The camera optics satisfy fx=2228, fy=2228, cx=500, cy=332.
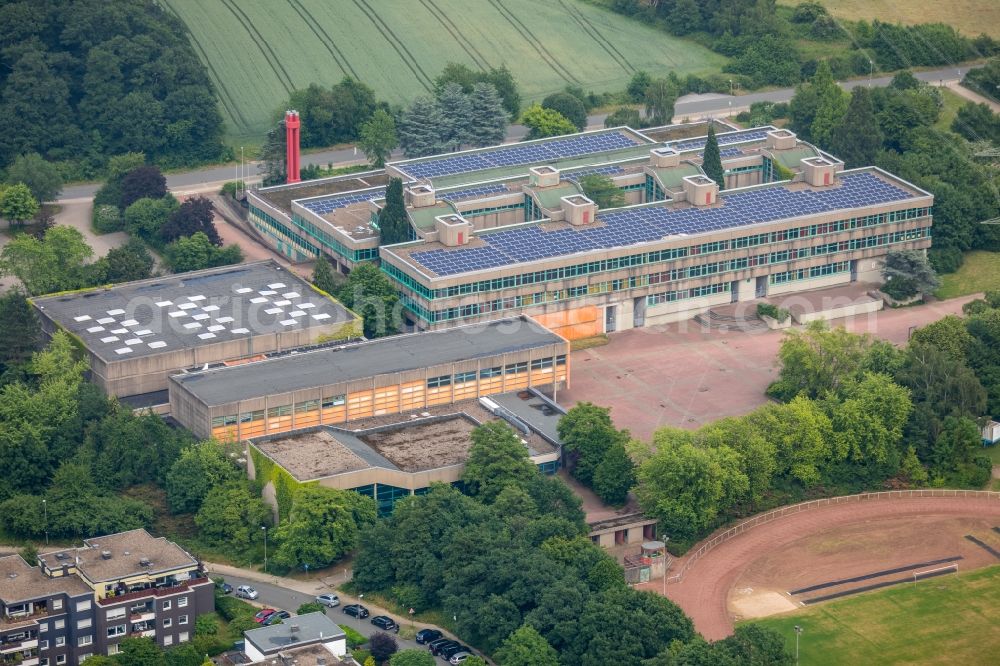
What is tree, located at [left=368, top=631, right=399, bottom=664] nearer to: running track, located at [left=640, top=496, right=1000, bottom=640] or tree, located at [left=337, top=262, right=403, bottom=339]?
running track, located at [left=640, top=496, right=1000, bottom=640]

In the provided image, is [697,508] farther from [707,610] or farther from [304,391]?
[304,391]

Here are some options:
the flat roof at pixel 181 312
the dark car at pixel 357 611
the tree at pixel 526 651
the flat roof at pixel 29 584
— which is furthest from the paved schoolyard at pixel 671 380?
the flat roof at pixel 29 584

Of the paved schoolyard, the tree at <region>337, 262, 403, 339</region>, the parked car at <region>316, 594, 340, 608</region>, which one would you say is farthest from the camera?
the tree at <region>337, 262, 403, 339</region>

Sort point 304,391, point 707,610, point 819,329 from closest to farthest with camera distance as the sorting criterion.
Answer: point 707,610 < point 304,391 < point 819,329

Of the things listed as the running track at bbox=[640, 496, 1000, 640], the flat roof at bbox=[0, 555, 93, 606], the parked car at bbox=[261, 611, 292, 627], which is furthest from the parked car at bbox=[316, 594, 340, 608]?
the running track at bbox=[640, 496, 1000, 640]

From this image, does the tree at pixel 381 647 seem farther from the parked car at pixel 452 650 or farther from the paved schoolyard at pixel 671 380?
the paved schoolyard at pixel 671 380

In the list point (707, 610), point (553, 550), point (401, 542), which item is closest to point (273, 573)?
point (401, 542)
